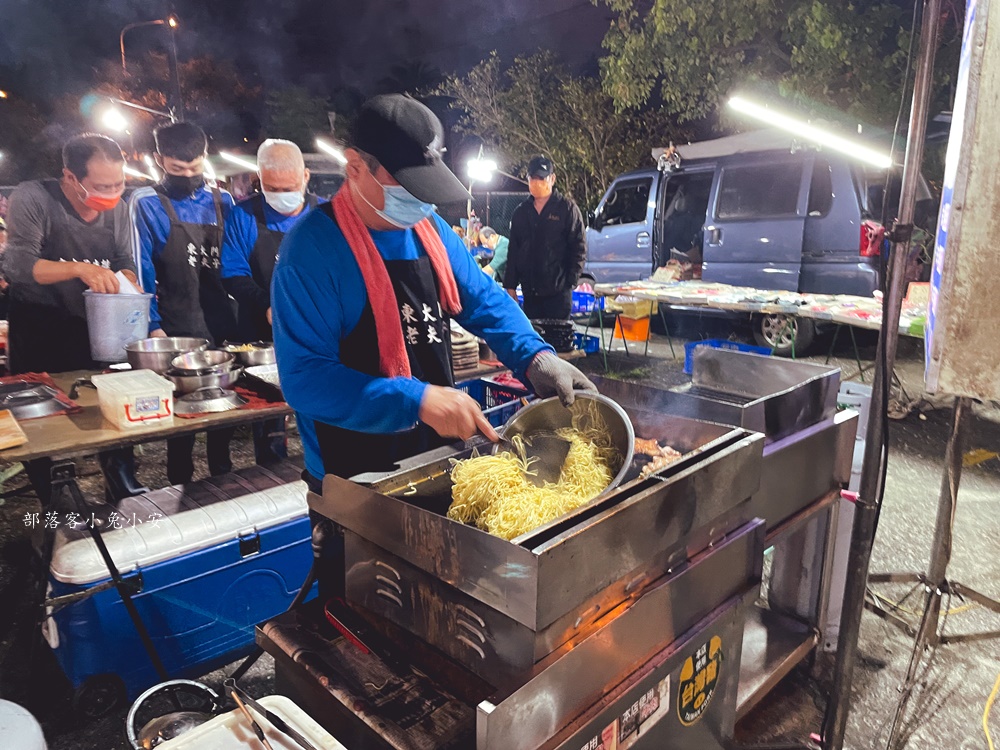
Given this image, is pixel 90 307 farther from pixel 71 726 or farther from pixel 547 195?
pixel 547 195

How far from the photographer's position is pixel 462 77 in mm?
20719

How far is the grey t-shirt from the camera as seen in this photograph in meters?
3.98

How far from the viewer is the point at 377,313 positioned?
86.2 inches

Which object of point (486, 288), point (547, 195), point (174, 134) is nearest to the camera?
point (486, 288)

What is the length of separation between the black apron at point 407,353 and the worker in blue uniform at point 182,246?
268 centimetres

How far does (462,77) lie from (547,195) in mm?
15271

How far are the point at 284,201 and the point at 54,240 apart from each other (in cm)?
148

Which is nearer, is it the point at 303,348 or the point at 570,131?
the point at 303,348

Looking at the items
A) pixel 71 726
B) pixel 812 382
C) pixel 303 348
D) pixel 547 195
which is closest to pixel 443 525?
pixel 303 348

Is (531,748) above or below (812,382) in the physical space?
below

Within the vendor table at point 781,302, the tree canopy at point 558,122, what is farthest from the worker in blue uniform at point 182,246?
the tree canopy at point 558,122

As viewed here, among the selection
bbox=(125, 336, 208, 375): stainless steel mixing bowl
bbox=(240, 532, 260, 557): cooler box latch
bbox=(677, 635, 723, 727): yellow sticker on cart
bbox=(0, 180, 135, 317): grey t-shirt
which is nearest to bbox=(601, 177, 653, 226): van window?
bbox=(0, 180, 135, 317): grey t-shirt

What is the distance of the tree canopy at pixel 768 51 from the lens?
32.7ft

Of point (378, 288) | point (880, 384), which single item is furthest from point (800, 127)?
point (378, 288)
